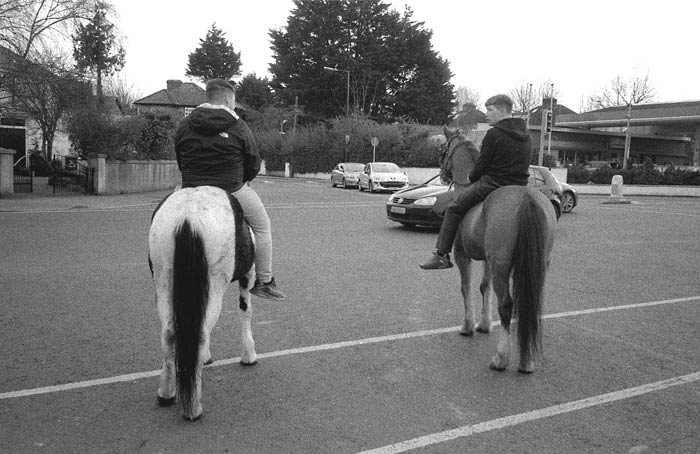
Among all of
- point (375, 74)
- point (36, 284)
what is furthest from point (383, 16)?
point (36, 284)

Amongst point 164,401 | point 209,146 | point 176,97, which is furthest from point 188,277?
point 176,97

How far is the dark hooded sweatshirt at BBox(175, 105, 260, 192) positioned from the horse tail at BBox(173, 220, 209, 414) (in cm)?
78

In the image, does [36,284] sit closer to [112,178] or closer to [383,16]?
[112,178]

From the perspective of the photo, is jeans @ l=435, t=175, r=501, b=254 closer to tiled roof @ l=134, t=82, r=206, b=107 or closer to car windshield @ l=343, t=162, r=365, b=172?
car windshield @ l=343, t=162, r=365, b=172

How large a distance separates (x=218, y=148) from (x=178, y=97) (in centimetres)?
8140

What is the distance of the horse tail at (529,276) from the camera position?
4773mm

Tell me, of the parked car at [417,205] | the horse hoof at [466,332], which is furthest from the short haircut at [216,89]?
the parked car at [417,205]

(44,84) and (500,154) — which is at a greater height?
(44,84)

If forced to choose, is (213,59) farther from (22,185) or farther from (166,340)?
(166,340)

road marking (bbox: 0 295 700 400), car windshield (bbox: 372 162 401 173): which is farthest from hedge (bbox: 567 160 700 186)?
road marking (bbox: 0 295 700 400)

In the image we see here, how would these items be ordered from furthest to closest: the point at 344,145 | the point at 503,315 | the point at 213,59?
the point at 213,59
the point at 344,145
the point at 503,315

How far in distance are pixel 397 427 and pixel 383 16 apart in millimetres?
60211

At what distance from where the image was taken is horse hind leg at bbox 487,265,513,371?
4949mm

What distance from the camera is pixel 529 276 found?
189 inches
